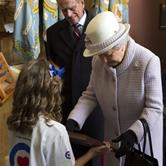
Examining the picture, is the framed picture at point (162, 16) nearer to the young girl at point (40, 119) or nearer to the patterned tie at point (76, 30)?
the patterned tie at point (76, 30)

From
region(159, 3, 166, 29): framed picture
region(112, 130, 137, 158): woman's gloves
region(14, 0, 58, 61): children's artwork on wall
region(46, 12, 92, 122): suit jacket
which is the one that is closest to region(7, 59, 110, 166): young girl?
region(112, 130, 137, 158): woman's gloves

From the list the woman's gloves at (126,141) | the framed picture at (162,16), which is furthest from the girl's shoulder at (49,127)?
the framed picture at (162,16)

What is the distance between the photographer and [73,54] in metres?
2.03

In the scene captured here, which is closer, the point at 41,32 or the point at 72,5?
the point at 72,5

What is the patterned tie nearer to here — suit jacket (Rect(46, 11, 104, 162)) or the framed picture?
suit jacket (Rect(46, 11, 104, 162))

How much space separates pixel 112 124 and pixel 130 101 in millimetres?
184

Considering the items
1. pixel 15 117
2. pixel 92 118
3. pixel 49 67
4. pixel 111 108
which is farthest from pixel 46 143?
pixel 92 118

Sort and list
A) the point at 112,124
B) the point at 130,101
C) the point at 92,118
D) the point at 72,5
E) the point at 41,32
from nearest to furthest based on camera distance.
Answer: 1. the point at 130,101
2. the point at 112,124
3. the point at 72,5
4. the point at 92,118
5. the point at 41,32

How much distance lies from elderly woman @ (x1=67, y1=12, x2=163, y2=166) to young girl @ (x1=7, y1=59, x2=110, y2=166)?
8.5 inches

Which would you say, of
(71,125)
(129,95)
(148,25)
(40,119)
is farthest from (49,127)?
(148,25)

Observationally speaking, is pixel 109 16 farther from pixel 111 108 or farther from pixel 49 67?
pixel 111 108

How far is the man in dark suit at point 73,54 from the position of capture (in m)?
2.00

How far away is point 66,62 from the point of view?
206 cm

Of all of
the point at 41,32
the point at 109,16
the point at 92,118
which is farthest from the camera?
the point at 41,32
